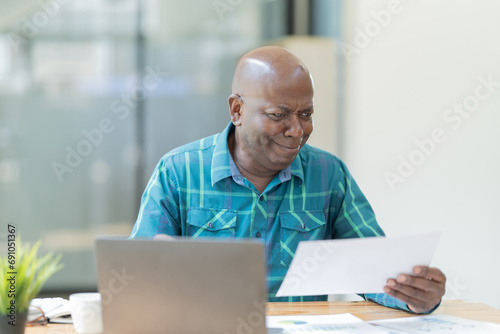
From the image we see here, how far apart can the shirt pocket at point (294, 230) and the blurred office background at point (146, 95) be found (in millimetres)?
1808

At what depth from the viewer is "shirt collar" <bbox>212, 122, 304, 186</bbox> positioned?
1994 millimetres

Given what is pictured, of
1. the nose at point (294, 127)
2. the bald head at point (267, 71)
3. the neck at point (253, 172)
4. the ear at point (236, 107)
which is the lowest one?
the neck at point (253, 172)

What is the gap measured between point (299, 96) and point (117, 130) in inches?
115

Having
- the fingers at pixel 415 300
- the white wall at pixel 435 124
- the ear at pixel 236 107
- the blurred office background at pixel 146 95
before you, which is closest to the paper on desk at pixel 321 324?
the fingers at pixel 415 300

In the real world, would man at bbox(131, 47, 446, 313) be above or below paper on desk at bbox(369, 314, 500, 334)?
above

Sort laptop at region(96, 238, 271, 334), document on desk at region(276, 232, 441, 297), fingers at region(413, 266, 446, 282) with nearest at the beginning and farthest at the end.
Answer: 1. laptop at region(96, 238, 271, 334)
2. document on desk at region(276, 232, 441, 297)
3. fingers at region(413, 266, 446, 282)

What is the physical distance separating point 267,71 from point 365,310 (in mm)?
745

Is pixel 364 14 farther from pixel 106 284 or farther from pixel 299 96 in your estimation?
pixel 106 284

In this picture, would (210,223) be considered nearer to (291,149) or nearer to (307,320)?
(291,149)

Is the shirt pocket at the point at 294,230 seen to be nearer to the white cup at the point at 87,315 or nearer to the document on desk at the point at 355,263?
the document on desk at the point at 355,263

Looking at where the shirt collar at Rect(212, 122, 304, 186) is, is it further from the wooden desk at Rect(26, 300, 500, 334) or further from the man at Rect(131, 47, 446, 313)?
the wooden desk at Rect(26, 300, 500, 334)

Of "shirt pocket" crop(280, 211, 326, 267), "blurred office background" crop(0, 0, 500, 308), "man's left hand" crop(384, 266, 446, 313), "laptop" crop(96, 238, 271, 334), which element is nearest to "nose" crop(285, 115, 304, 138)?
"shirt pocket" crop(280, 211, 326, 267)

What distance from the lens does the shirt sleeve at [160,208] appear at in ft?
6.12

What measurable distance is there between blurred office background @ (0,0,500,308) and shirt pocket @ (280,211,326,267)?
1808 millimetres
